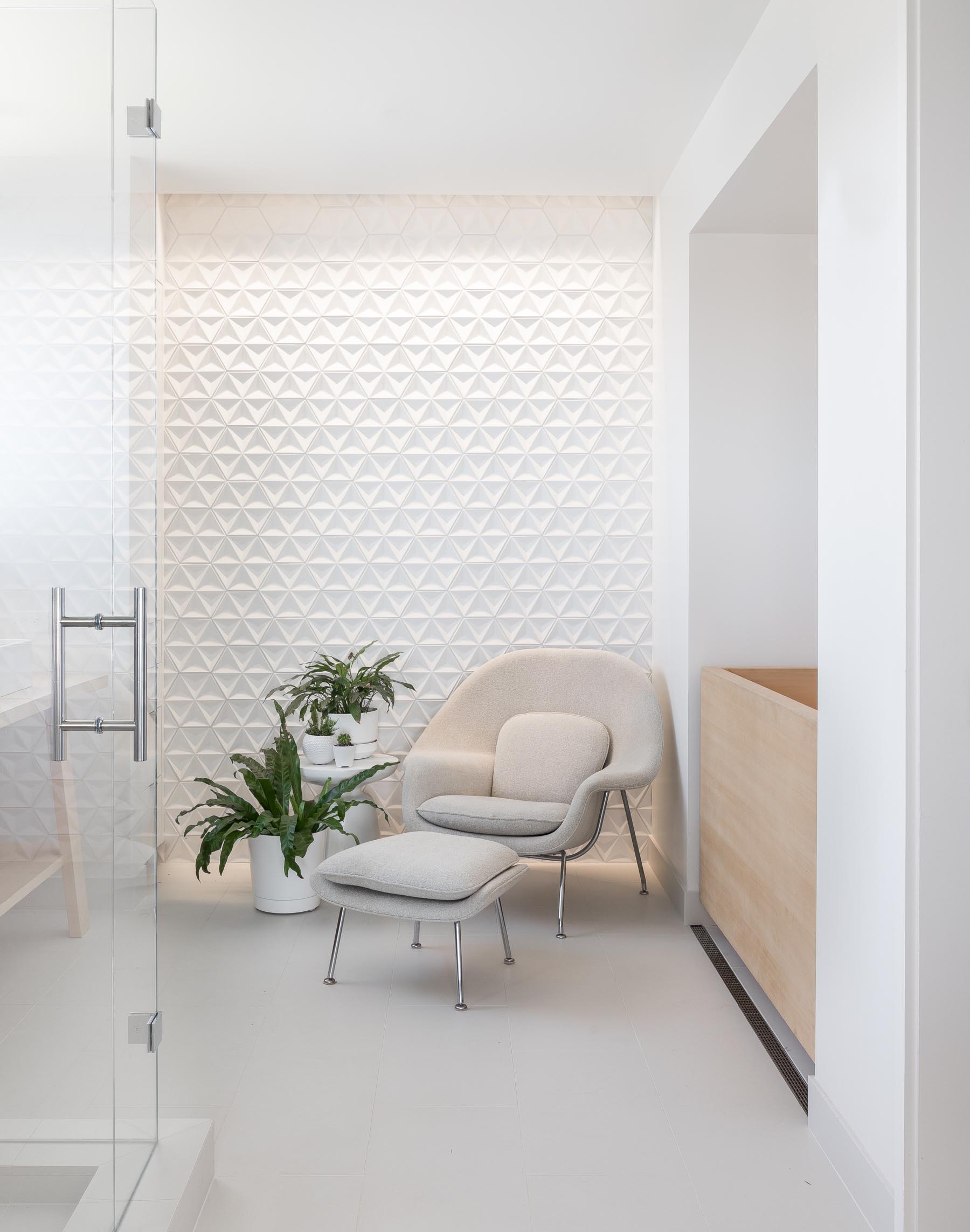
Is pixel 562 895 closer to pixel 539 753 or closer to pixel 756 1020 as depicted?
pixel 539 753

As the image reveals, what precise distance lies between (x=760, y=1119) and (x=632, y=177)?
341cm

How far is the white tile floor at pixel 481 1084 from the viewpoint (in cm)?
199

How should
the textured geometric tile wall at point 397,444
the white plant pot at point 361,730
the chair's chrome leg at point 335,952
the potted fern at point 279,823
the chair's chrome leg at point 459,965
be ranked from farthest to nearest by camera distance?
the textured geometric tile wall at point 397,444, the white plant pot at point 361,730, the potted fern at point 279,823, the chair's chrome leg at point 335,952, the chair's chrome leg at point 459,965

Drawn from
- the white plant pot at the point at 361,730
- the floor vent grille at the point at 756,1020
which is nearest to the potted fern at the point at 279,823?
the white plant pot at the point at 361,730

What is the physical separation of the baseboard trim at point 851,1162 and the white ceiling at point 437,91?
280 cm

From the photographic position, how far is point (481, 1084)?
8.10 ft

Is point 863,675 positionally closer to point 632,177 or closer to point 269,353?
point 632,177

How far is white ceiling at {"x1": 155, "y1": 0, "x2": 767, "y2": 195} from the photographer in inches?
109

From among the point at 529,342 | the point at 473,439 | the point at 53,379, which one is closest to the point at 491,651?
the point at 473,439

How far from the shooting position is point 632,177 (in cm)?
401

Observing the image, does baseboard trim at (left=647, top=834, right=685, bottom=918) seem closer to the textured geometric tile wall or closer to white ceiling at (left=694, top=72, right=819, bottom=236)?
the textured geometric tile wall

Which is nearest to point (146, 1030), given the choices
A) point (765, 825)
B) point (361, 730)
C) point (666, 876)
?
point (765, 825)

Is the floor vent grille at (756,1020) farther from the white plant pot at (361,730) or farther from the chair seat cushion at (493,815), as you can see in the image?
the white plant pot at (361,730)

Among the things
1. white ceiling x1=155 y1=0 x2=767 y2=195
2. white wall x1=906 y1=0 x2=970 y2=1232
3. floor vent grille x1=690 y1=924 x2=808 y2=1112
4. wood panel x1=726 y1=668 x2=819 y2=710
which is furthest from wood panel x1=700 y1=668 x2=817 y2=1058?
white ceiling x1=155 y1=0 x2=767 y2=195
